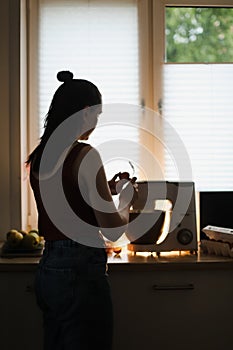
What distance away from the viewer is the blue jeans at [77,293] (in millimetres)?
1485

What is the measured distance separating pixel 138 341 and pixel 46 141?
1.00 meters

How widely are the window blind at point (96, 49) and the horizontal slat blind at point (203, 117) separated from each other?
0.22 meters

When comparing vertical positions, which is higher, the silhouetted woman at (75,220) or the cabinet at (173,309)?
the silhouetted woman at (75,220)

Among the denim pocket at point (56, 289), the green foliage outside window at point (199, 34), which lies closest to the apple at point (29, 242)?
the denim pocket at point (56, 289)

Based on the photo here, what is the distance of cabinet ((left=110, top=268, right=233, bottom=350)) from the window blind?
0.73 meters

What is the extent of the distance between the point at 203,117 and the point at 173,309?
1.04 m

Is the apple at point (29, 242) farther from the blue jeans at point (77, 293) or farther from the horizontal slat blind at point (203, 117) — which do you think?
the horizontal slat blind at point (203, 117)

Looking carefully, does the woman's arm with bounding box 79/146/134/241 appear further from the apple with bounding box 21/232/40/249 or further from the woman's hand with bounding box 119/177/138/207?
the apple with bounding box 21/232/40/249

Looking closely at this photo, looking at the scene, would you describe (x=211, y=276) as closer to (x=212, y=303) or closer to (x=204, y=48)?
(x=212, y=303)

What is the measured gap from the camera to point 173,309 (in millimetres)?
2084

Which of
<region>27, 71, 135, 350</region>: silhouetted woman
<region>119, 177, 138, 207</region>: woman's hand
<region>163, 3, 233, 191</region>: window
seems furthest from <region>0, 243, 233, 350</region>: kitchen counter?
<region>163, 3, 233, 191</region>: window

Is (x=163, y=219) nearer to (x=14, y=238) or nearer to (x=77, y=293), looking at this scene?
(x=14, y=238)

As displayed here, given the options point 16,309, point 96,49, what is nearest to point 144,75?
point 96,49

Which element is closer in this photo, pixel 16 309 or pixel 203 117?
pixel 16 309
